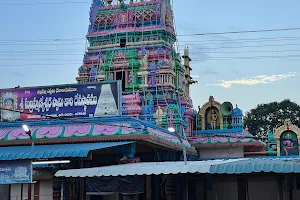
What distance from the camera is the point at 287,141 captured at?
35.7m

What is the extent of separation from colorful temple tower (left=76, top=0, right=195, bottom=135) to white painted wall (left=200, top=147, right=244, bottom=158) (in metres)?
2.06

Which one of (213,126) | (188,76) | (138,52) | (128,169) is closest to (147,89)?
(138,52)

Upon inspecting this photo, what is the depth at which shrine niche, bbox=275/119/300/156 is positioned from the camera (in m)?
35.5

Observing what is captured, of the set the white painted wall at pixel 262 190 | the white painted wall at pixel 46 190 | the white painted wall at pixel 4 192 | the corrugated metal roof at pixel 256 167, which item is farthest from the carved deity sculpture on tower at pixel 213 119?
the corrugated metal roof at pixel 256 167

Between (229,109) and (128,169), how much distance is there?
17978 mm

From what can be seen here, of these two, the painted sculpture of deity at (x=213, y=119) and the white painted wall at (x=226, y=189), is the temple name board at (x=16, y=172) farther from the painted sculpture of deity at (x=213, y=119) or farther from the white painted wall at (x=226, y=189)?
the painted sculpture of deity at (x=213, y=119)

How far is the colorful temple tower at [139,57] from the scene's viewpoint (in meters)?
35.0

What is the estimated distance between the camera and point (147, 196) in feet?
93.1

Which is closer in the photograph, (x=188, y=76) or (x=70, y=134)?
(x=70, y=134)

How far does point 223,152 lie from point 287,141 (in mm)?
4783

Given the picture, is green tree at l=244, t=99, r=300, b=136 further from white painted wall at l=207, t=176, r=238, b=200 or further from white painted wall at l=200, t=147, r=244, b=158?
white painted wall at l=207, t=176, r=238, b=200

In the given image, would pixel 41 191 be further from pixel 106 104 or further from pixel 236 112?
pixel 236 112

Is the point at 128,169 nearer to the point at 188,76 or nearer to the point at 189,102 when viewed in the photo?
the point at 189,102

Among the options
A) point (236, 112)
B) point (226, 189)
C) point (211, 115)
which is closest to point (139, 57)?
point (211, 115)
